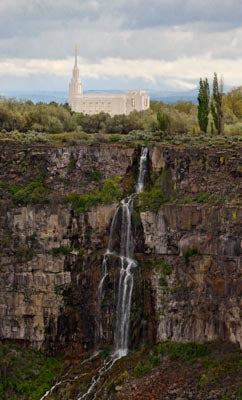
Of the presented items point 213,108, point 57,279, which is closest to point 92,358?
point 57,279

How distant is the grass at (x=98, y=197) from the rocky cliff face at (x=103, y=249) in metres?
0.52

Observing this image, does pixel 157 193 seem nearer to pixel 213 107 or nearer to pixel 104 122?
pixel 213 107

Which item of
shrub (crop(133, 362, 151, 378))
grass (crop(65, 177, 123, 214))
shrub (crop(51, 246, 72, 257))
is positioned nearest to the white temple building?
grass (crop(65, 177, 123, 214))

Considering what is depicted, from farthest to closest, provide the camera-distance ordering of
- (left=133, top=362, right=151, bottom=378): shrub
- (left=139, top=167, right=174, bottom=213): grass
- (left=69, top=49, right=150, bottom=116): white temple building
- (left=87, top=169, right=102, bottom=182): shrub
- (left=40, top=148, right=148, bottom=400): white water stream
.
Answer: (left=69, top=49, right=150, bottom=116): white temple building
(left=87, top=169, right=102, bottom=182): shrub
(left=139, top=167, right=174, bottom=213): grass
(left=40, top=148, right=148, bottom=400): white water stream
(left=133, top=362, right=151, bottom=378): shrub

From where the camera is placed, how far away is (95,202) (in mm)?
Result: 53219

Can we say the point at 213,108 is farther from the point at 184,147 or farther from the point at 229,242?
the point at 229,242

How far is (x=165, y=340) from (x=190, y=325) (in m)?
1.99

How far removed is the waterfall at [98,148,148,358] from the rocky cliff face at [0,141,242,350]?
1.53 ft

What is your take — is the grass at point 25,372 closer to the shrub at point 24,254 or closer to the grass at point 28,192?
the shrub at point 24,254

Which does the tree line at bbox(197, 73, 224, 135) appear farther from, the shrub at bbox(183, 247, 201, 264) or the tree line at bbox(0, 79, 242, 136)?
the shrub at bbox(183, 247, 201, 264)

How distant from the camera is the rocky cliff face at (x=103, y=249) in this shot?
47.5 meters

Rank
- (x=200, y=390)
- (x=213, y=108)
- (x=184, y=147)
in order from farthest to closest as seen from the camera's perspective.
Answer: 1. (x=213, y=108)
2. (x=184, y=147)
3. (x=200, y=390)

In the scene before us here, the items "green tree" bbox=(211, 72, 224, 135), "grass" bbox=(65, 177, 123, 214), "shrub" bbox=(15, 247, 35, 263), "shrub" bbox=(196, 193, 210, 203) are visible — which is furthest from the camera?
"green tree" bbox=(211, 72, 224, 135)

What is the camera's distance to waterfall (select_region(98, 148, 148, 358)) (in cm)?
5059
